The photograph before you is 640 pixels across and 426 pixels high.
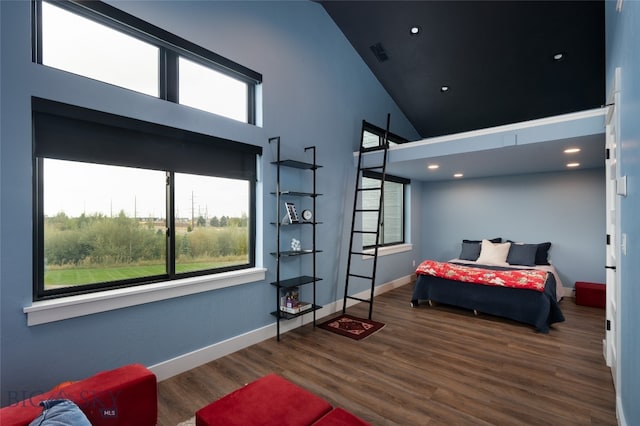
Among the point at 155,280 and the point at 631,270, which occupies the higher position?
the point at 631,270

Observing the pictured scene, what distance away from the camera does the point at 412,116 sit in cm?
626

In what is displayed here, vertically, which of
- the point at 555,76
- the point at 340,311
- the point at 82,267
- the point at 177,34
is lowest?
the point at 340,311

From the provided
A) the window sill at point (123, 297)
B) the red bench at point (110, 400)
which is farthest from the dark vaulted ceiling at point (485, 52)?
the red bench at point (110, 400)

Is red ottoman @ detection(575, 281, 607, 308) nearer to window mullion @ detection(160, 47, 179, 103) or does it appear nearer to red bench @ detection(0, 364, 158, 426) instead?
red bench @ detection(0, 364, 158, 426)

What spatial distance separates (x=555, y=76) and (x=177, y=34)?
5.12 m

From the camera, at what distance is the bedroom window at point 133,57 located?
2.19 m

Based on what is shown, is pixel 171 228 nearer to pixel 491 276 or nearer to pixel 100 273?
pixel 100 273

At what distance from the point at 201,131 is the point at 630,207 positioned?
3.10 m

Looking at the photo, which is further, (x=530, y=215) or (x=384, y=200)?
(x=384, y=200)

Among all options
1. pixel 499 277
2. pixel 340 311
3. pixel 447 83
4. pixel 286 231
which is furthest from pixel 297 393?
pixel 447 83

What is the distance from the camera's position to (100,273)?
2396mm

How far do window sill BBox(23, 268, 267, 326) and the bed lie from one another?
2849mm

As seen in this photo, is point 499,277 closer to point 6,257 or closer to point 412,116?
point 412,116

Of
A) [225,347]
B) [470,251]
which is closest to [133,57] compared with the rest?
[225,347]
